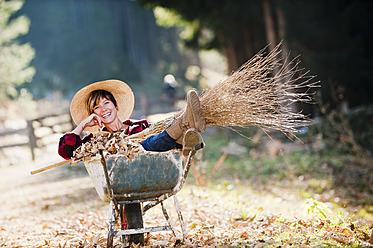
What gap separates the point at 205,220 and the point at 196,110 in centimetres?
176

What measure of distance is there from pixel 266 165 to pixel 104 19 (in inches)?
1069

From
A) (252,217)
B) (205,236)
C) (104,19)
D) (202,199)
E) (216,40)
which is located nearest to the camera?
(205,236)

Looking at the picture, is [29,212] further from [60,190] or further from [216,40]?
[216,40]

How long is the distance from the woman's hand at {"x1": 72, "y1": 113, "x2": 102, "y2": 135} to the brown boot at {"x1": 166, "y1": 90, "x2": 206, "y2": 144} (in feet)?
2.33

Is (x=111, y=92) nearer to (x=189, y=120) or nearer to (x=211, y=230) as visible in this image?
(x=189, y=120)

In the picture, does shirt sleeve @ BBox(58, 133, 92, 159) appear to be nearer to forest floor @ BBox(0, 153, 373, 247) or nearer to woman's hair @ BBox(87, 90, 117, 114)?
woman's hair @ BBox(87, 90, 117, 114)

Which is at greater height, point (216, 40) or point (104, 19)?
point (104, 19)

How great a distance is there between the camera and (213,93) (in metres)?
3.52

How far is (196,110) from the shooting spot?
317cm

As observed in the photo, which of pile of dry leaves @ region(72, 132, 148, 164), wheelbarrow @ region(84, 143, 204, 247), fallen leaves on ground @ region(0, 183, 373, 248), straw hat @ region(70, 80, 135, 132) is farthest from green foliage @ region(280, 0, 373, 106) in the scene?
pile of dry leaves @ region(72, 132, 148, 164)

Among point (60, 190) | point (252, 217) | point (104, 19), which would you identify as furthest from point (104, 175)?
point (104, 19)

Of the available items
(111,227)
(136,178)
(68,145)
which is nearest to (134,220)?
(111,227)

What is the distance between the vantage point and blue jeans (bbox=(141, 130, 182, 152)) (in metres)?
3.31

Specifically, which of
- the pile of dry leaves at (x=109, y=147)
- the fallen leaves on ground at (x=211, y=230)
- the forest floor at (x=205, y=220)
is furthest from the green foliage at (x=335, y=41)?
the pile of dry leaves at (x=109, y=147)
